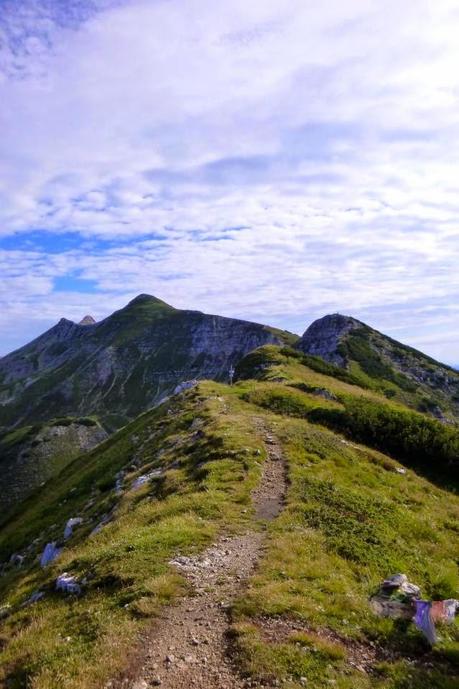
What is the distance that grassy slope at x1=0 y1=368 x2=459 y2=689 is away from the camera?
11461 mm

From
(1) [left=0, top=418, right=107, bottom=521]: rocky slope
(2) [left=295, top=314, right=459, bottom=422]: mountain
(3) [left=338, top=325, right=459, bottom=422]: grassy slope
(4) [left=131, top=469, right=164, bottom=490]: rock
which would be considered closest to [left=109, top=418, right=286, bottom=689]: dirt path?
(4) [left=131, top=469, right=164, bottom=490]: rock

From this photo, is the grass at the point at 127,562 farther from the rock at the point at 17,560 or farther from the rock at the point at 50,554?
the rock at the point at 50,554

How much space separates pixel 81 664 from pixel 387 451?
3202 cm

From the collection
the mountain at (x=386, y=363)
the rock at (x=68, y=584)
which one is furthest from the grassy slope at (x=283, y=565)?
the mountain at (x=386, y=363)

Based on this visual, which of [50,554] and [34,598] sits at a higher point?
[34,598]

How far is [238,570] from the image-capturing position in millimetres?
16266

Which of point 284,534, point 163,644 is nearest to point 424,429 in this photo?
point 284,534

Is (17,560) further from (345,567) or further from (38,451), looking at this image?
(38,451)

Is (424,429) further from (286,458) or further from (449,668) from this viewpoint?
(449,668)

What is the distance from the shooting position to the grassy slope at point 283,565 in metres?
11.5

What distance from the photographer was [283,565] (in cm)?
1631

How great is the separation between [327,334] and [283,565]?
15696 centimetres

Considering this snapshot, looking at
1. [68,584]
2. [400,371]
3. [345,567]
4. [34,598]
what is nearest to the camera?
[68,584]

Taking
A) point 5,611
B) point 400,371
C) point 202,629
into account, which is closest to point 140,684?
point 202,629
